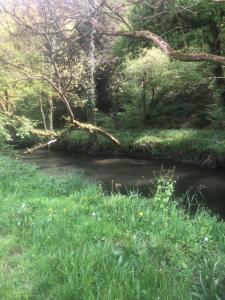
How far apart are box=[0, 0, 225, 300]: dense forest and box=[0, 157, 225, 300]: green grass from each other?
16mm

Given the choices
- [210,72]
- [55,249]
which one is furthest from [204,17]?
[55,249]

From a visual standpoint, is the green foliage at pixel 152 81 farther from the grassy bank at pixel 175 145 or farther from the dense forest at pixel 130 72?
the grassy bank at pixel 175 145

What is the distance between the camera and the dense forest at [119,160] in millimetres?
3861

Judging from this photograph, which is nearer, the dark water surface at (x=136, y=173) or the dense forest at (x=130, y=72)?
the dark water surface at (x=136, y=173)

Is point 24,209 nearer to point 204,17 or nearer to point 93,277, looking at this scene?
point 93,277

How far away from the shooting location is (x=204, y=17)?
1825 cm

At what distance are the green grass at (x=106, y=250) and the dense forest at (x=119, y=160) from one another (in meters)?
0.02

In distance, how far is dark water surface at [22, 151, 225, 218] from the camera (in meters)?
12.1

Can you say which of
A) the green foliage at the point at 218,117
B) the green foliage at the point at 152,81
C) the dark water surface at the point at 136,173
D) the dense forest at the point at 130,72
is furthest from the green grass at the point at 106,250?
the green foliage at the point at 152,81

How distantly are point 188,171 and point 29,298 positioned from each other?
1261cm

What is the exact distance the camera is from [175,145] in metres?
18.6

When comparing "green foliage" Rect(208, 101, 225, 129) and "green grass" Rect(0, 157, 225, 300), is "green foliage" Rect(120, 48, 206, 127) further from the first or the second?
"green grass" Rect(0, 157, 225, 300)

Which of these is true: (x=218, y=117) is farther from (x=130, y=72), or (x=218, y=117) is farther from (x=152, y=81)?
(x=130, y=72)

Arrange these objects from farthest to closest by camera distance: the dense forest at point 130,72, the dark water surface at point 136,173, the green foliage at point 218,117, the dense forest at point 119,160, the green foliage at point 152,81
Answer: the green foliage at point 152,81 → the green foliage at point 218,117 → the dense forest at point 130,72 → the dark water surface at point 136,173 → the dense forest at point 119,160
